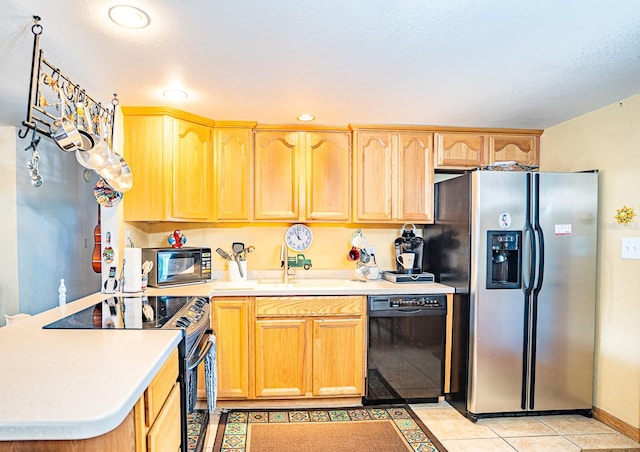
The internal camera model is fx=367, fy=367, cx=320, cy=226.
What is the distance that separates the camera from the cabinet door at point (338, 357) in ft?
8.52

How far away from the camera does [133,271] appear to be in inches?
92.0

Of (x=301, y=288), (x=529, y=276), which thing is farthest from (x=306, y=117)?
(x=529, y=276)

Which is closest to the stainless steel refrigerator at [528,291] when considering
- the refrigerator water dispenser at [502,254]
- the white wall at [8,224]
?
the refrigerator water dispenser at [502,254]

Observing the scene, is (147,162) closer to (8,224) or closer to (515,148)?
(8,224)

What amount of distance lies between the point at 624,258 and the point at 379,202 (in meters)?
1.64

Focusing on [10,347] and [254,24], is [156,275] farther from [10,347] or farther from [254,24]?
[254,24]

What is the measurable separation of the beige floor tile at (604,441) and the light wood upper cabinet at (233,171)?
2640mm

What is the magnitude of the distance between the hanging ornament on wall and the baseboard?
128 centimetres

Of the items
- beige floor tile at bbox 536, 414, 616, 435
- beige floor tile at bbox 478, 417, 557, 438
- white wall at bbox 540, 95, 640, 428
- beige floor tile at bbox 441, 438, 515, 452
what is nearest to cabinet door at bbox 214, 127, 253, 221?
beige floor tile at bbox 441, 438, 515, 452

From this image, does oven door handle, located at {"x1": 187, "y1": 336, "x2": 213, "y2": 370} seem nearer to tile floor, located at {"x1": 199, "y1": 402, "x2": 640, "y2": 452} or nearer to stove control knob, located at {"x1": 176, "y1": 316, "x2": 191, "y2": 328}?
stove control knob, located at {"x1": 176, "y1": 316, "x2": 191, "y2": 328}

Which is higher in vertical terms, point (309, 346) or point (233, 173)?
point (233, 173)

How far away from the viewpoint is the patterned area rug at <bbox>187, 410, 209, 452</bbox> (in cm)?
167

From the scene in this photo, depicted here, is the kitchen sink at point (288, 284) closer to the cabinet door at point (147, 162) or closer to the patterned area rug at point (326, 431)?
the cabinet door at point (147, 162)

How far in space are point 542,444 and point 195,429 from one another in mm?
2025
